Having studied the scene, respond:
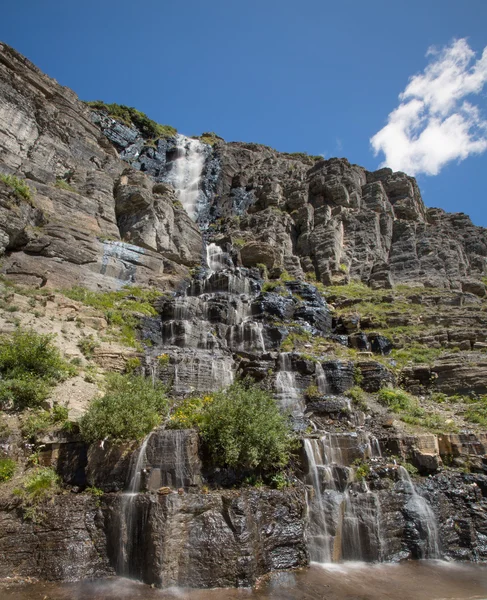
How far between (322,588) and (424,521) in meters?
4.29

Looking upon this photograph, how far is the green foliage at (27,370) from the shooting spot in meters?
12.3

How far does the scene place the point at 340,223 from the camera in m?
47.5

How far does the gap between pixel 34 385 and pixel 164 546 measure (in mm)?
7113

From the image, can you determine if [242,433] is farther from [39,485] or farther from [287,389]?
[287,389]

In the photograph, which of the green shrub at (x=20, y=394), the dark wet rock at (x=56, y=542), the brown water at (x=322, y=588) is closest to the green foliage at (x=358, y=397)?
the brown water at (x=322, y=588)

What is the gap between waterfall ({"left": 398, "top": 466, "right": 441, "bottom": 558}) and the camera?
34.6 ft

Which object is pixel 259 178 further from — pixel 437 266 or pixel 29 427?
pixel 29 427

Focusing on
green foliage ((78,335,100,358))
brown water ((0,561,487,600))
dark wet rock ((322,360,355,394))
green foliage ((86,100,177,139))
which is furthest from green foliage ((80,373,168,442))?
green foliage ((86,100,177,139))

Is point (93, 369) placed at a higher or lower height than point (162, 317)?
lower

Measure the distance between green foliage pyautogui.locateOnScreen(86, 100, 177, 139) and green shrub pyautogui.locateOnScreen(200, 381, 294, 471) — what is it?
6157 cm

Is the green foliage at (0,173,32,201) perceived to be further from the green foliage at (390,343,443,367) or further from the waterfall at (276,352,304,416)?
the green foliage at (390,343,443,367)

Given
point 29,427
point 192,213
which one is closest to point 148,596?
point 29,427

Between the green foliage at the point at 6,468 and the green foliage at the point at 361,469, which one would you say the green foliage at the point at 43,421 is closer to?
the green foliage at the point at 6,468

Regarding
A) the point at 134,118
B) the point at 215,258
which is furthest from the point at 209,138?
the point at 215,258
